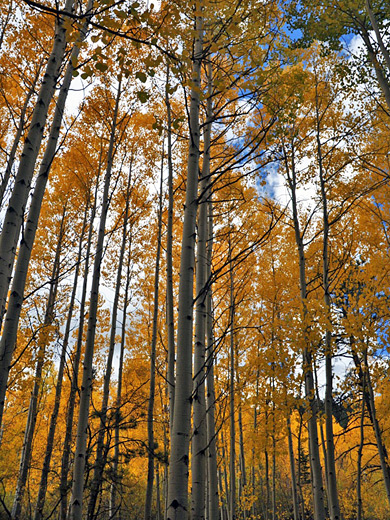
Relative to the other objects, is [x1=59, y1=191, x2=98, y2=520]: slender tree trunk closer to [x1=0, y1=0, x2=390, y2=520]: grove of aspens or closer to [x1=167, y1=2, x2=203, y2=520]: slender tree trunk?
[x1=0, y1=0, x2=390, y2=520]: grove of aspens

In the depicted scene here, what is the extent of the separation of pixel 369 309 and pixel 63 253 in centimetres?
820

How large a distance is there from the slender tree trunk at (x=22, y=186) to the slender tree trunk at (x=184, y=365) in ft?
3.50

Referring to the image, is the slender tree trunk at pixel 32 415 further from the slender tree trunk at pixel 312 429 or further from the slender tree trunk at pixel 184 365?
the slender tree trunk at pixel 184 365

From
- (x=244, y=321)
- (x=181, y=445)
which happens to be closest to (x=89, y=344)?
(x=181, y=445)

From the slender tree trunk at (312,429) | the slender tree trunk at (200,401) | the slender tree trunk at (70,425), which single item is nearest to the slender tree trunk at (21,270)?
the slender tree trunk at (200,401)

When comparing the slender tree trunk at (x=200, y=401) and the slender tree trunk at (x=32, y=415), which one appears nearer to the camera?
the slender tree trunk at (x=200, y=401)

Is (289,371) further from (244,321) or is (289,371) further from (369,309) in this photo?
(244,321)

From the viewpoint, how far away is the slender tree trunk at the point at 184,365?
5.41ft

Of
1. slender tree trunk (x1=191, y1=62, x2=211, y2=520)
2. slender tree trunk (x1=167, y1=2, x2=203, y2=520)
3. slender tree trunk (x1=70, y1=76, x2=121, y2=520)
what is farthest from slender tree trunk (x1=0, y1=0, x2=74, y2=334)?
slender tree trunk (x1=70, y1=76, x2=121, y2=520)

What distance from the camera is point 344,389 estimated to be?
6.43m

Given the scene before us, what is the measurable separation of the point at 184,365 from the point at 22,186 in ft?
5.22

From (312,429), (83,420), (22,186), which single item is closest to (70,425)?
(83,420)

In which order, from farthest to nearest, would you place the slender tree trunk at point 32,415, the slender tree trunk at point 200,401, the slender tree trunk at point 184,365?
the slender tree trunk at point 32,415 < the slender tree trunk at point 200,401 < the slender tree trunk at point 184,365

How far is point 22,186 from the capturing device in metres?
2.28
